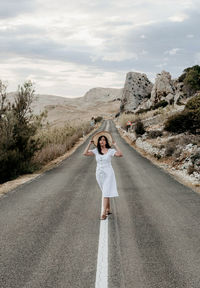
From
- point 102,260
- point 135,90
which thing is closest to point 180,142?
point 102,260

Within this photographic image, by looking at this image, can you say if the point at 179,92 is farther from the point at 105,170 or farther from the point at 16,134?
the point at 105,170

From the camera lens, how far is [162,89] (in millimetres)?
62750

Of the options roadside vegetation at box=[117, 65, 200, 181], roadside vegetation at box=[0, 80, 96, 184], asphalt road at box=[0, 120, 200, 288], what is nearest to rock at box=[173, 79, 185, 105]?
roadside vegetation at box=[117, 65, 200, 181]

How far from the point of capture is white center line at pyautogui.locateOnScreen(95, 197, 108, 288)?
3881mm

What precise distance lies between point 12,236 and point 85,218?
1.75 m

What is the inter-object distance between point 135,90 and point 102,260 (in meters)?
79.2

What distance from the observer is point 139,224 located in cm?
631

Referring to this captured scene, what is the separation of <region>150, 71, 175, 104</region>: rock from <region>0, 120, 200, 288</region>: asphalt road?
54515 mm

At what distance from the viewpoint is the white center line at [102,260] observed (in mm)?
3881

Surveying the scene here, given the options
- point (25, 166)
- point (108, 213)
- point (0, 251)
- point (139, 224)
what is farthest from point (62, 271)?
point (25, 166)

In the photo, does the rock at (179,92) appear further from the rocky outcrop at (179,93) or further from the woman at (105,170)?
the woman at (105,170)

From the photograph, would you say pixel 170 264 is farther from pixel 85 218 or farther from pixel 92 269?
pixel 85 218

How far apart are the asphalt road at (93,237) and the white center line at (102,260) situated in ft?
0.23

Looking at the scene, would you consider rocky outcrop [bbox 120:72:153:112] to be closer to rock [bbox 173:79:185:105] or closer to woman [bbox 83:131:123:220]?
rock [bbox 173:79:185:105]
